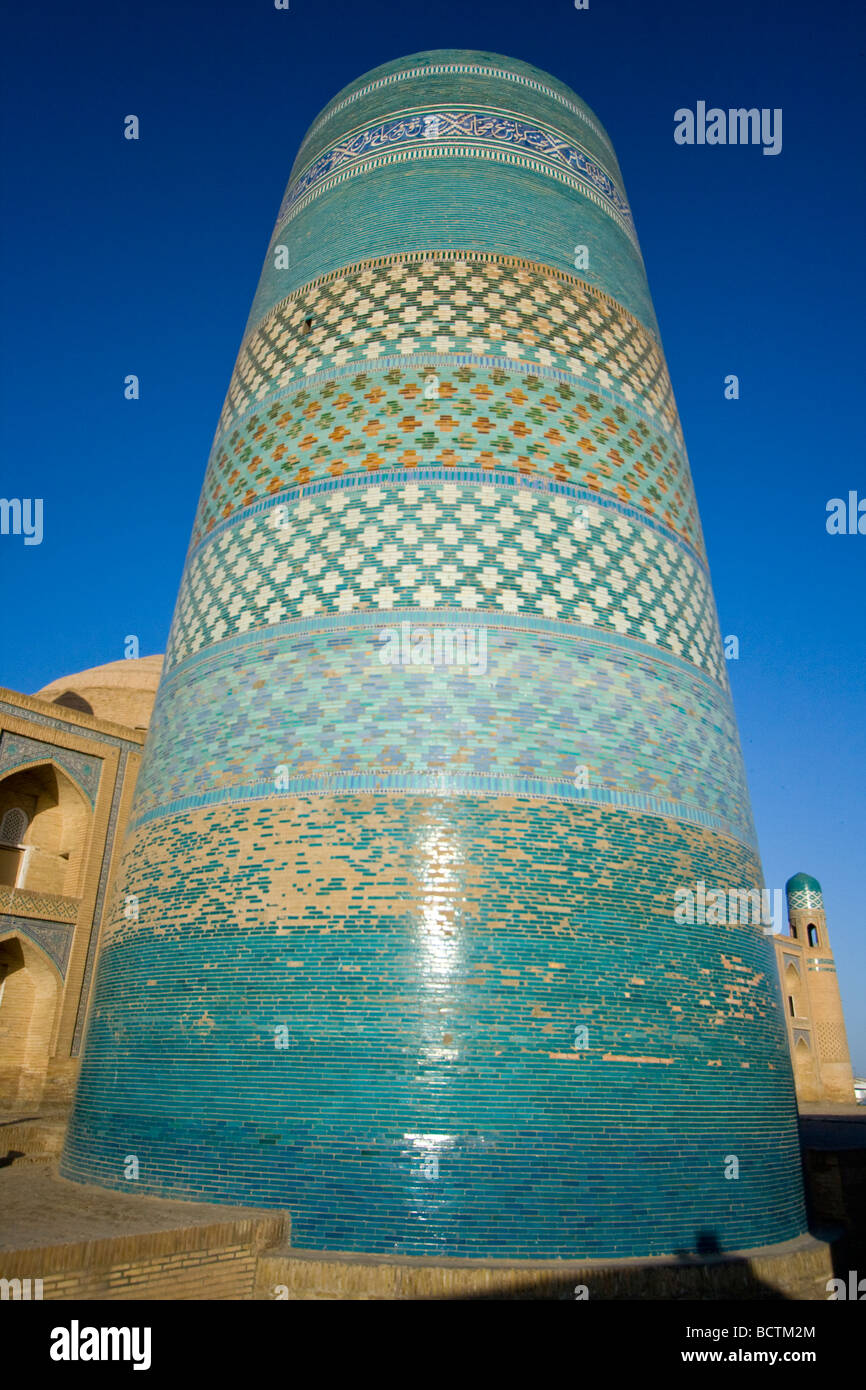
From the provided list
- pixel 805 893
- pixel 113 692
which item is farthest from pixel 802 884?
pixel 113 692

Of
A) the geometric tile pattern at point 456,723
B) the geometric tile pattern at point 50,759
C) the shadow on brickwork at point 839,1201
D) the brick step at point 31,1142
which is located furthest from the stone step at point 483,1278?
the geometric tile pattern at point 50,759

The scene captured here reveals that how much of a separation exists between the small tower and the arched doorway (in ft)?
63.1

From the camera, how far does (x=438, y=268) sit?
7602mm

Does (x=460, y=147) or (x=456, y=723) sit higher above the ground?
(x=460, y=147)

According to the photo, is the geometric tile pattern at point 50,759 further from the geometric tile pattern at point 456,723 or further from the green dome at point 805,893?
the green dome at point 805,893

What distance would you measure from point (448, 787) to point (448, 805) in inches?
4.3

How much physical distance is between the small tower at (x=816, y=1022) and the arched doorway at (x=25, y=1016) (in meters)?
19.2

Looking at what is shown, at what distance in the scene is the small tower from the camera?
25484mm

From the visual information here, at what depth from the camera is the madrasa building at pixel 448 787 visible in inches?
195

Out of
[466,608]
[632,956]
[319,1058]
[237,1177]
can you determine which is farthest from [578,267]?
[237,1177]

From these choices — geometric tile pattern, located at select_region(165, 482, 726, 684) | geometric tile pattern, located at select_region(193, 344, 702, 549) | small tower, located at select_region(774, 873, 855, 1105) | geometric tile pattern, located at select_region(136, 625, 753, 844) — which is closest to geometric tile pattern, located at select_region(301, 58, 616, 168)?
geometric tile pattern, located at select_region(193, 344, 702, 549)

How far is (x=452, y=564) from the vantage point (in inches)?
248


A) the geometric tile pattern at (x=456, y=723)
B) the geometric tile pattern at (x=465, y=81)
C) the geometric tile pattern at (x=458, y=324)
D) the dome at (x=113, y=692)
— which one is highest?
the geometric tile pattern at (x=465, y=81)

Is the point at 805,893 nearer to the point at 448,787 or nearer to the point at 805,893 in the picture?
the point at 805,893
